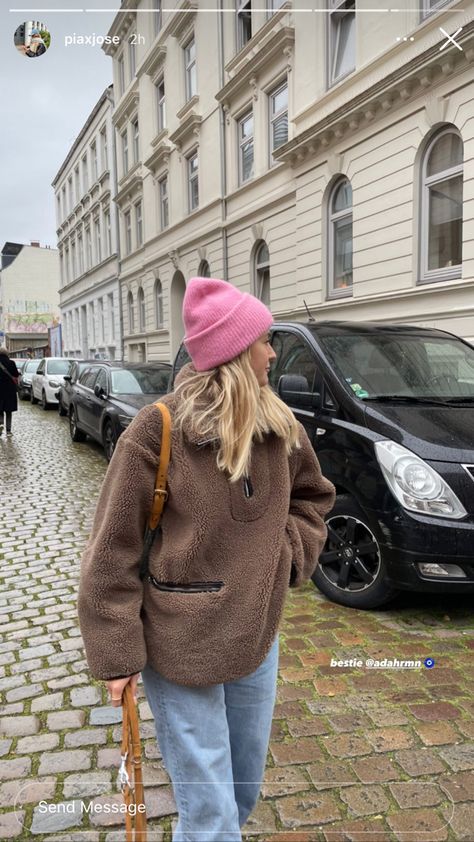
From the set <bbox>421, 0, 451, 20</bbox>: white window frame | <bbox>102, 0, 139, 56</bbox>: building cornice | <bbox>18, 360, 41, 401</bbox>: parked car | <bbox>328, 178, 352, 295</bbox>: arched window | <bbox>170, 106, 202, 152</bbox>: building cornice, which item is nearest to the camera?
<bbox>421, 0, 451, 20</bbox>: white window frame

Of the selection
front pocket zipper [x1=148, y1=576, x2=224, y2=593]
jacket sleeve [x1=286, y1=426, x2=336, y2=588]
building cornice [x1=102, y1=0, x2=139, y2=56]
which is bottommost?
front pocket zipper [x1=148, y1=576, x2=224, y2=593]

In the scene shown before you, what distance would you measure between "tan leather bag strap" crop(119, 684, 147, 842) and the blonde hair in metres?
0.64

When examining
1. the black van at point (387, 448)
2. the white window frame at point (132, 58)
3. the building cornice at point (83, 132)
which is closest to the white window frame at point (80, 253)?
the building cornice at point (83, 132)

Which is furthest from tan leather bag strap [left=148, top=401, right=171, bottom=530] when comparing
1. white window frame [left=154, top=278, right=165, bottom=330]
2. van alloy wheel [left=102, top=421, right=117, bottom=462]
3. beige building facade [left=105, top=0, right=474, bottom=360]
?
white window frame [left=154, top=278, right=165, bottom=330]

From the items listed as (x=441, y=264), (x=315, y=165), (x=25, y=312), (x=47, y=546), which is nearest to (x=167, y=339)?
(x=315, y=165)

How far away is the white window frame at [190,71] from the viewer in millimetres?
20487

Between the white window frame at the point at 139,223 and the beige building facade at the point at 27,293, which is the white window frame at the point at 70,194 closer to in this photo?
the white window frame at the point at 139,223

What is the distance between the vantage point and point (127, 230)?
29.9 m

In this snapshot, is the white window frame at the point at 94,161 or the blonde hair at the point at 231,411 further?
the white window frame at the point at 94,161

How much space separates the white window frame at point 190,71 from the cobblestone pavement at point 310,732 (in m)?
20.5

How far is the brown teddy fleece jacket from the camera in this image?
4.96 feet

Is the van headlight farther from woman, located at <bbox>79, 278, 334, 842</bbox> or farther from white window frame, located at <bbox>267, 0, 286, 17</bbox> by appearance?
white window frame, located at <bbox>267, 0, 286, 17</bbox>

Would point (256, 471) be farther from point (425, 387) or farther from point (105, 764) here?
point (425, 387)

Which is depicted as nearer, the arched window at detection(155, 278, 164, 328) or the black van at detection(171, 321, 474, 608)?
the black van at detection(171, 321, 474, 608)
